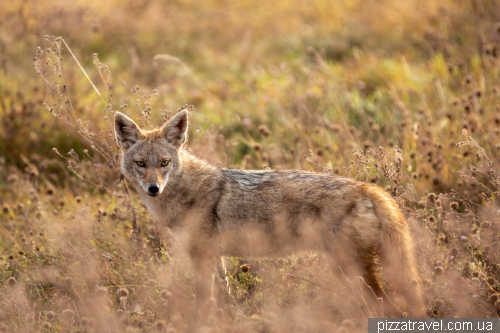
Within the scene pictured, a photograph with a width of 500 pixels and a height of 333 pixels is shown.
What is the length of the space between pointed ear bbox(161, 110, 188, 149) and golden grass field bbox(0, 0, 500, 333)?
402 mm

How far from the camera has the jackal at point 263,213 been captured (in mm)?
4016

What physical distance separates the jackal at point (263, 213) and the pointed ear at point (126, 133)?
11 mm

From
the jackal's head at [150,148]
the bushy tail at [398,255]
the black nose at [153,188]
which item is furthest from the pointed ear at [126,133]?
the bushy tail at [398,255]

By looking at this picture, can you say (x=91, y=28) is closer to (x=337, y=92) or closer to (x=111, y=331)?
(x=337, y=92)

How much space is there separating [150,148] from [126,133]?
0.38 m

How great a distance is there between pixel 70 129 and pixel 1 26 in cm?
337

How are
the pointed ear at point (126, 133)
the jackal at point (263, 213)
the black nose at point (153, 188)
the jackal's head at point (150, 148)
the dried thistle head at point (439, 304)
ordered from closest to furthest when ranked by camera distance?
the dried thistle head at point (439, 304) → the jackal at point (263, 213) → the black nose at point (153, 188) → the jackal's head at point (150, 148) → the pointed ear at point (126, 133)

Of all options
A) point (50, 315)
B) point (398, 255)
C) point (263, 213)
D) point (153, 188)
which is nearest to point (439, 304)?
point (398, 255)

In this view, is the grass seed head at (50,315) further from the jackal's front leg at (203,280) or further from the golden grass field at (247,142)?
the jackal's front leg at (203,280)

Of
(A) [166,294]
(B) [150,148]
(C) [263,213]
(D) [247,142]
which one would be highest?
(B) [150,148]

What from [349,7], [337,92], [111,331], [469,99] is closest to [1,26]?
[337,92]

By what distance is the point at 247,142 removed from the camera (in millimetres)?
7324

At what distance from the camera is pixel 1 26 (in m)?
9.77

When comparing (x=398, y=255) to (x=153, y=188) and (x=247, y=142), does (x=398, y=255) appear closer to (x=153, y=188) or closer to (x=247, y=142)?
(x=153, y=188)
